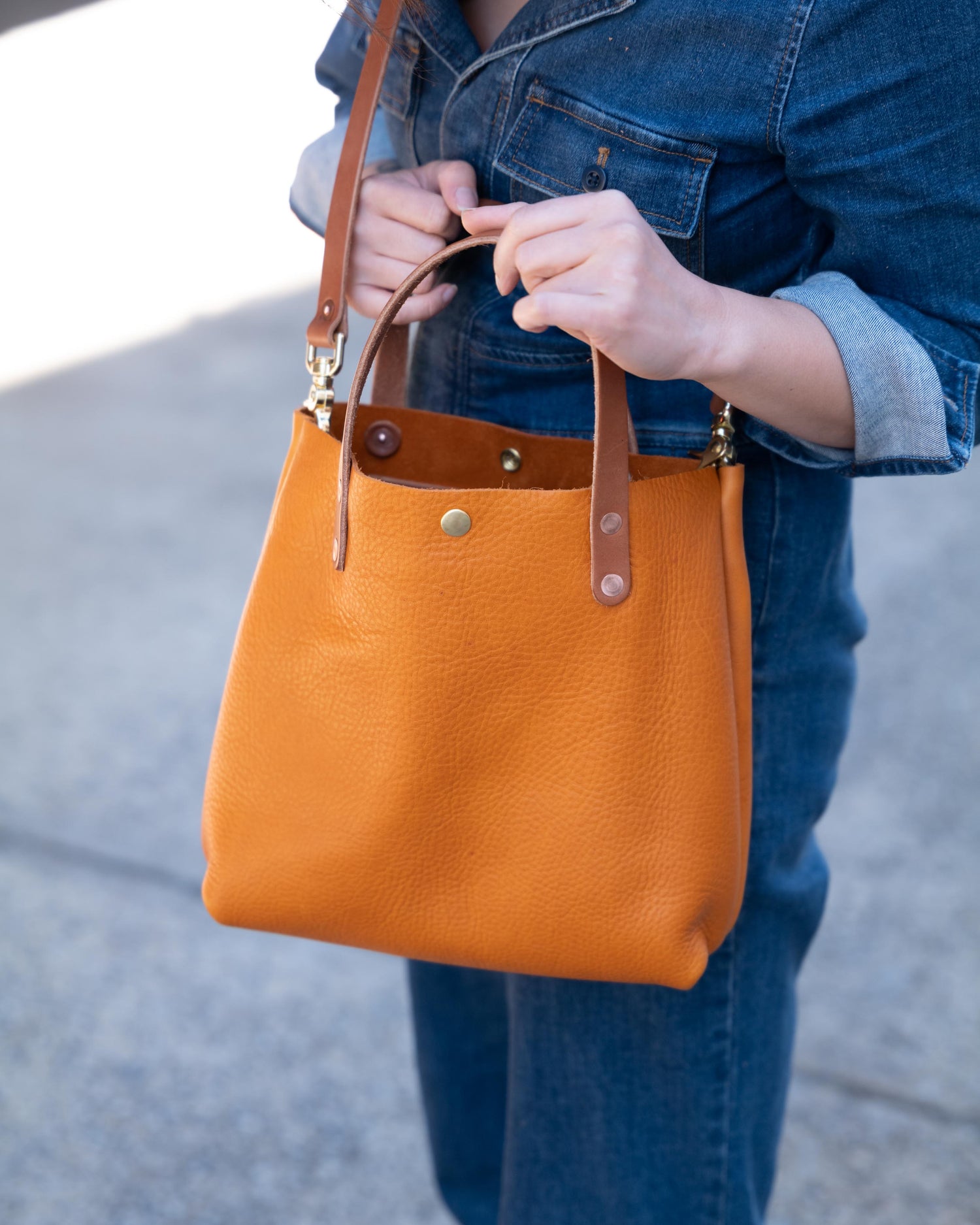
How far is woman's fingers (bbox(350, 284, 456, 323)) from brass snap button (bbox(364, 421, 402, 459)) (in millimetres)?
90

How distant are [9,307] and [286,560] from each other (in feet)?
16.0

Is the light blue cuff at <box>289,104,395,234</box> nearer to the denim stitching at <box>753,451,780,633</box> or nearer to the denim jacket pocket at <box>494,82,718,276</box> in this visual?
the denim jacket pocket at <box>494,82,718,276</box>

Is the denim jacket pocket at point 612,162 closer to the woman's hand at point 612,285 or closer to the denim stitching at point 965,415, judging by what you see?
the woman's hand at point 612,285

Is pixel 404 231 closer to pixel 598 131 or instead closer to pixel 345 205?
pixel 345 205

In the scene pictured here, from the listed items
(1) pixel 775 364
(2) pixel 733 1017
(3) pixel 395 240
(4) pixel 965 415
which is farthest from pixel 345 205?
(2) pixel 733 1017

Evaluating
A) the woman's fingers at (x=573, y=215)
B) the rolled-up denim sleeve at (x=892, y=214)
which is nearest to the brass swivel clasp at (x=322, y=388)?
the woman's fingers at (x=573, y=215)

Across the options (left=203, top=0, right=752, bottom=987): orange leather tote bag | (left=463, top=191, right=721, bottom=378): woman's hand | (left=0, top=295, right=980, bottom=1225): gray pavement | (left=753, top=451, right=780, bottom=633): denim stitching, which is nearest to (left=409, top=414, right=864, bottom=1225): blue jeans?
(left=753, top=451, right=780, bottom=633): denim stitching

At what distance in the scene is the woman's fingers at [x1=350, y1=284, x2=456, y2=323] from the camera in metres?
0.98

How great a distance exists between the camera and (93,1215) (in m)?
1.62

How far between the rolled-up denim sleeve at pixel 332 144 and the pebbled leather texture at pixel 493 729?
312 millimetres

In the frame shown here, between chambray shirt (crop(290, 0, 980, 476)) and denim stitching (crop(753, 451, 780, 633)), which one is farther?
denim stitching (crop(753, 451, 780, 633))

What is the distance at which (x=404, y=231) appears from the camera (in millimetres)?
976

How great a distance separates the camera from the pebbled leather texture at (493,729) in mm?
869

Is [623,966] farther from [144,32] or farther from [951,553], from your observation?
[144,32]
